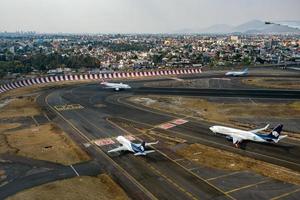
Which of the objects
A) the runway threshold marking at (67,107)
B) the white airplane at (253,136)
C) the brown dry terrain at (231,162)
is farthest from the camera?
the runway threshold marking at (67,107)

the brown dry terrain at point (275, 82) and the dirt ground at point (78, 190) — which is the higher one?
the dirt ground at point (78, 190)

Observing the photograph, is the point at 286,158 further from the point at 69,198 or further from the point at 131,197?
the point at 69,198

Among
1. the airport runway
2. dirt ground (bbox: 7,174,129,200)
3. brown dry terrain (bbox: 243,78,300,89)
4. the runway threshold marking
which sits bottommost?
brown dry terrain (bbox: 243,78,300,89)

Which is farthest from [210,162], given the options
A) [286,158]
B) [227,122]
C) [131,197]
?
[227,122]

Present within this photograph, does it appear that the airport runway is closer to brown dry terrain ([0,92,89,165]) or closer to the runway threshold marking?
the runway threshold marking

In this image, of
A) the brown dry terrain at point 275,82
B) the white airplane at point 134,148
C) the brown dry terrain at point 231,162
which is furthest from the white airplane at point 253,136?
the brown dry terrain at point 275,82

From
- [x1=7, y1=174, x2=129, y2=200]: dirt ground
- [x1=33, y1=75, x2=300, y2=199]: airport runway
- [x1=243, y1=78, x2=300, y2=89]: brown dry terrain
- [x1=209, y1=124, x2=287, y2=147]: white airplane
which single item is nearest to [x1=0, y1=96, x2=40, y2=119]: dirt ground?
[x1=33, y1=75, x2=300, y2=199]: airport runway

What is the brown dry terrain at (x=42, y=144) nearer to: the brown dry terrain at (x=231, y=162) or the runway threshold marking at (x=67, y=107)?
the runway threshold marking at (x=67, y=107)
